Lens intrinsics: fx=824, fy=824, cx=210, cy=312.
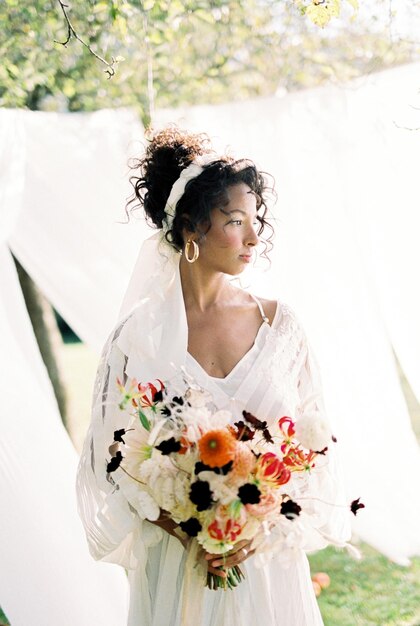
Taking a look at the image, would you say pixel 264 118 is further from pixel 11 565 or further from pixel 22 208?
pixel 11 565

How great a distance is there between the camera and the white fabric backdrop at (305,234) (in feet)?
11.8

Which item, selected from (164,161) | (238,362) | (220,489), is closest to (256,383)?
(238,362)

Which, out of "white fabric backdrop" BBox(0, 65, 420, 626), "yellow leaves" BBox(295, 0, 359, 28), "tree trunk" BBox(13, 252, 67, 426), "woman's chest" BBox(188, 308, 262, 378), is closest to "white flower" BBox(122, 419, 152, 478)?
"woman's chest" BBox(188, 308, 262, 378)

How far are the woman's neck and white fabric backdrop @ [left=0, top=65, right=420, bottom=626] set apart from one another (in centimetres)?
109

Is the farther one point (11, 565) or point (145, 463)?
point (11, 565)

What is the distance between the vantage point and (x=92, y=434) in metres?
2.33

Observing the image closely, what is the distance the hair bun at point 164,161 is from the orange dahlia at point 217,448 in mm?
863

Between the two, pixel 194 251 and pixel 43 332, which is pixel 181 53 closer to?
pixel 43 332

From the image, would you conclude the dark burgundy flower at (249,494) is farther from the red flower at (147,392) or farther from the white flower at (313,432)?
the red flower at (147,392)

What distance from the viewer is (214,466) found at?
1863mm

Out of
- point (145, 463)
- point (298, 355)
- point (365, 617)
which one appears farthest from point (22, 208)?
point (365, 617)

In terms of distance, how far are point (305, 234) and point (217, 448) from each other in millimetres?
2230

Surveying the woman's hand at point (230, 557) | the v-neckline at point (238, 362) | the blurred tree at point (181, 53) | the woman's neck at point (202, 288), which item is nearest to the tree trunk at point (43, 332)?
the blurred tree at point (181, 53)

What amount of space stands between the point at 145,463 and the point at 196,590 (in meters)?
0.39
